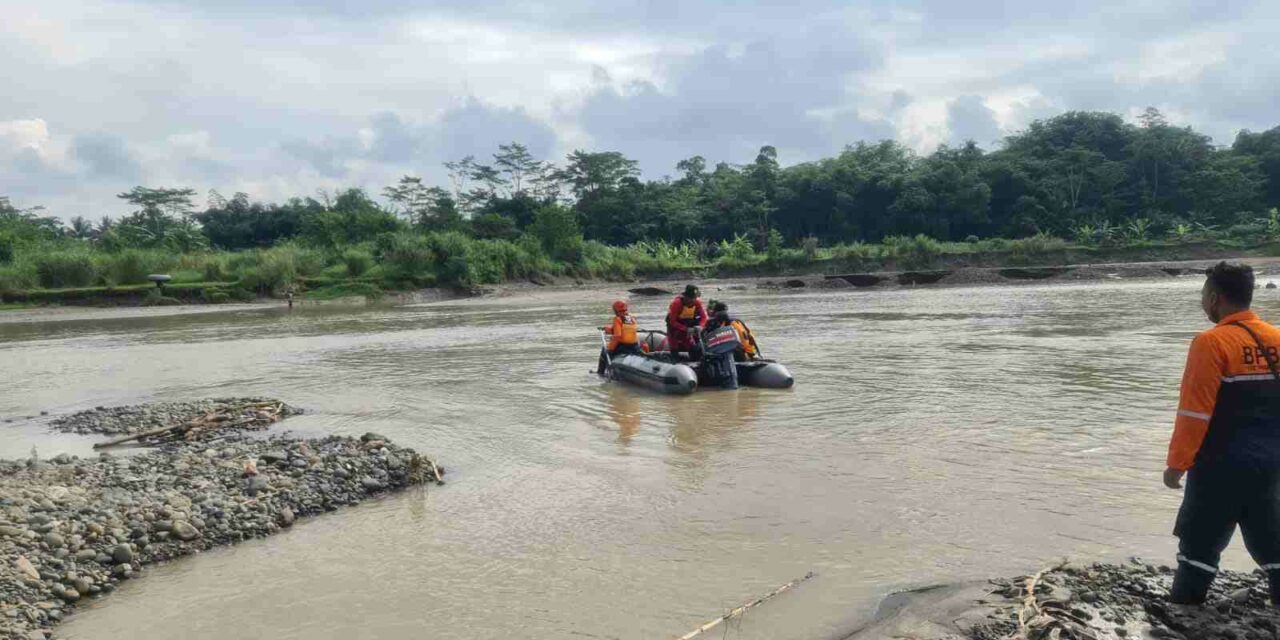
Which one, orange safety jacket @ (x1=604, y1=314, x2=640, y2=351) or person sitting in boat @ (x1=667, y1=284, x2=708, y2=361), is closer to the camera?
person sitting in boat @ (x1=667, y1=284, x2=708, y2=361)

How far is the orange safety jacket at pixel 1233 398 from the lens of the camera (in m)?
3.92

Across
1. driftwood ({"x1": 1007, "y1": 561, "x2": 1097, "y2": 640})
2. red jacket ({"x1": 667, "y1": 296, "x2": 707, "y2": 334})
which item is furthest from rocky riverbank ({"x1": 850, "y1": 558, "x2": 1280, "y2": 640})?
red jacket ({"x1": 667, "y1": 296, "x2": 707, "y2": 334})

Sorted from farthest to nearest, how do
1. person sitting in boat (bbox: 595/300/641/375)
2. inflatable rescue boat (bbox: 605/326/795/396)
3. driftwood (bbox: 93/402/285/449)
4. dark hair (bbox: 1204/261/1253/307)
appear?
person sitting in boat (bbox: 595/300/641/375), inflatable rescue boat (bbox: 605/326/795/396), driftwood (bbox: 93/402/285/449), dark hair (bbox: 1204/261/1253/307)

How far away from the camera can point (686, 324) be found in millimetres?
13688

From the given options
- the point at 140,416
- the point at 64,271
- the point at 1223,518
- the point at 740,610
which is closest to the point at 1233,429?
the point at 1223,518

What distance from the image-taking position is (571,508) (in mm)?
7430

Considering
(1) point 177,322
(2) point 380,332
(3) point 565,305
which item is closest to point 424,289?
(3) point 565,305

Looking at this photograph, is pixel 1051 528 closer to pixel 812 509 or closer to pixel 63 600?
pixel 812 509

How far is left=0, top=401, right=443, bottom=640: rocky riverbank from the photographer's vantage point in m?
5.57

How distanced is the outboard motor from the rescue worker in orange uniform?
345 inches

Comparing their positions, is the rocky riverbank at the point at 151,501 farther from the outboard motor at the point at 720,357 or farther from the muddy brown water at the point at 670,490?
the outboard motor at the point at 720,357

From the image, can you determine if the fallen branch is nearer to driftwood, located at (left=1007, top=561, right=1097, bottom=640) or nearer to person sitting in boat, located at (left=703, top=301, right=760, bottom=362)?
driftwood, located at (left=1007, top=561, right=1097, bottom=640)

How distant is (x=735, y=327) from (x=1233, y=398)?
9328 mm

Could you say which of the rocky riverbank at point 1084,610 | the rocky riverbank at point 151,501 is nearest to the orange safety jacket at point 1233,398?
the rocky riverbank at point 1084,610
